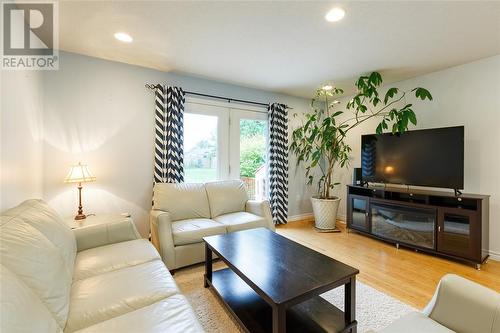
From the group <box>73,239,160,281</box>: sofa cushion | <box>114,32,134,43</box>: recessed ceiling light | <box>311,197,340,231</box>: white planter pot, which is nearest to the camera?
<box>73,239,160,281</box>: sofa cushion

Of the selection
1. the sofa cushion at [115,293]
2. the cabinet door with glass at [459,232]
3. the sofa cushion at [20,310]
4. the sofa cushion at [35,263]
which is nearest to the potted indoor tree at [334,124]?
the cabinet door with glass at [459,232]

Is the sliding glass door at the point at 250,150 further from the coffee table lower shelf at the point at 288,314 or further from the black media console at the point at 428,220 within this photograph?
the coffee table lower shelf at the point at 288,314

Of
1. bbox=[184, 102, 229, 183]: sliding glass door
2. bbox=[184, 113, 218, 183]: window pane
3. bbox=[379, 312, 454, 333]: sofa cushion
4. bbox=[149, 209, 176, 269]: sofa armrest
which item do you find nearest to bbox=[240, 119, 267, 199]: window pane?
bbox=[184, 102, 229, 183]: sliding glass door

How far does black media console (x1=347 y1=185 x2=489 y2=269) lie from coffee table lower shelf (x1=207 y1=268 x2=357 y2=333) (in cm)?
201

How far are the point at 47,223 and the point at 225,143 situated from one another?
252cm

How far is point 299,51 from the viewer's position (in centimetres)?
258

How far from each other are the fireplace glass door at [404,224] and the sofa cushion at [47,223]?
11.5 ft

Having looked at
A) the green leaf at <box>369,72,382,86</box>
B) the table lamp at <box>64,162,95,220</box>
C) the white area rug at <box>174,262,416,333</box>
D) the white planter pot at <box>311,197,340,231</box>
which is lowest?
the white area rug at <box>174,262,416,333</box>

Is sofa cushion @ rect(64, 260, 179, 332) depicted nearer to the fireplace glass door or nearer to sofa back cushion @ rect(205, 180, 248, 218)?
sofa back cushion @ rect(205, 180, 248, 218)

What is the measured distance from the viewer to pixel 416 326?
1.07m

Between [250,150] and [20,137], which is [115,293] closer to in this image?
[20,137]

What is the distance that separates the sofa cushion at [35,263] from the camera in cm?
98

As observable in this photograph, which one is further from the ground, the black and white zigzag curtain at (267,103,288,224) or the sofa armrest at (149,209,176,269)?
the black and white zigzag curtain at (267,103,288,224)

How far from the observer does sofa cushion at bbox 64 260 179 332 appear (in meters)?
1.10
